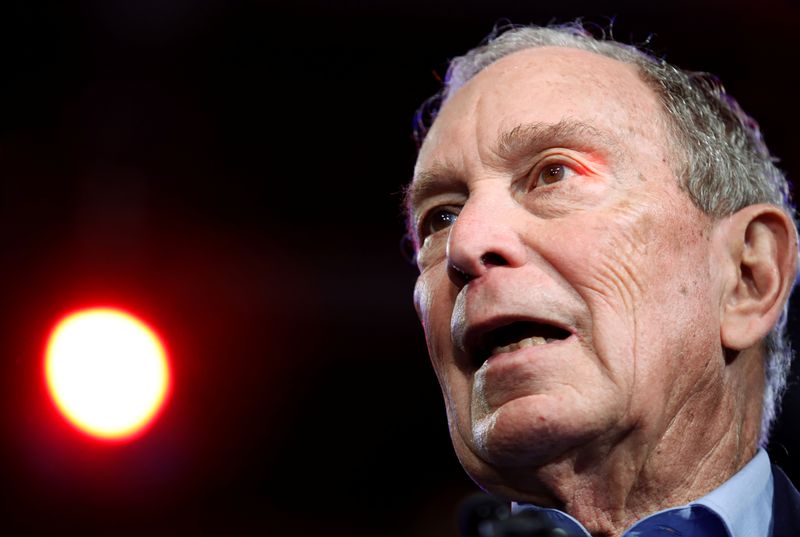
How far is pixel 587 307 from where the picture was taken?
1.80 meters

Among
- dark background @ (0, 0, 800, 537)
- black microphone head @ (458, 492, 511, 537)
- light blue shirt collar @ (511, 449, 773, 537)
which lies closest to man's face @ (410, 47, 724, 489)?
light blue shirt collar @ (511, 449, 773, 537)

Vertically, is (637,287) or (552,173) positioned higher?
(552,173)

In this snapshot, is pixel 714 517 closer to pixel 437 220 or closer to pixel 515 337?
pixel 515 337

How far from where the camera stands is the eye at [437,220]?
221 cm

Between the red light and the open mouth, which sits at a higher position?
the red light

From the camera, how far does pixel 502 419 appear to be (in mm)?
1737

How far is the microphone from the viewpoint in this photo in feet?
4.24

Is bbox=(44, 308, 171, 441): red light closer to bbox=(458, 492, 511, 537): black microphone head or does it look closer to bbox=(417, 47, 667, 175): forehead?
bbox=(417, 47, 667, 175): forehead

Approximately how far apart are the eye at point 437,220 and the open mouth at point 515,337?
1.37ft

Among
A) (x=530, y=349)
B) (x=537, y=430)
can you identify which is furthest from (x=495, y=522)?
(x=530, y=349)

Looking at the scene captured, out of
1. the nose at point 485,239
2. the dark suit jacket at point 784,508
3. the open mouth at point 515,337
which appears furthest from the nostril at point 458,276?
the dark suit jacket at point 784,508

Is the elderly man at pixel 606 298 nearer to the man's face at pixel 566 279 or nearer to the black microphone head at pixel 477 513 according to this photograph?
the man's face at pixel 566 279

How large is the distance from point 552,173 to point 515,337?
0.40m

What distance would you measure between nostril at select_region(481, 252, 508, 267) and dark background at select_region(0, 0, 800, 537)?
5.87 ft
